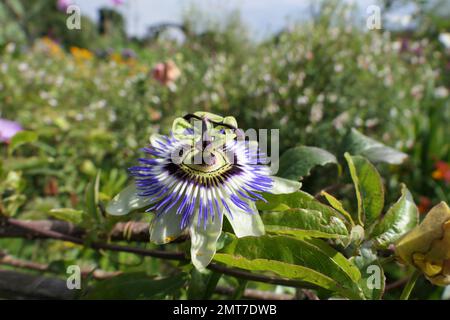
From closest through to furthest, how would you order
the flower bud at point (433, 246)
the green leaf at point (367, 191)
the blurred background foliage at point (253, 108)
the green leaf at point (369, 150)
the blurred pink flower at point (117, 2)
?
the flower bud at point (433, 246), the green leaf at point (367, 191), the green leaf at point (369, 150), the blurred background foliage at point (253, 108), the blurred pink flower at point (117, 2)

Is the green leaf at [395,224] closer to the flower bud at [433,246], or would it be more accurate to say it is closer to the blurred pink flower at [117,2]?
the flower bud at [433,246]

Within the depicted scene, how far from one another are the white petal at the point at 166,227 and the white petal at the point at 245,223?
0.05 meters

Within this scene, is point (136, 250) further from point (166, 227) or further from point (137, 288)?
point (166, 227)

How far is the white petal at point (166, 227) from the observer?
42 centimetres

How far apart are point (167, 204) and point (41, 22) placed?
1027cm

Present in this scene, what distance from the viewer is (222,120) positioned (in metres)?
0.47

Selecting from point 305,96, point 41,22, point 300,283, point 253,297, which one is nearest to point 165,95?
point 305,96

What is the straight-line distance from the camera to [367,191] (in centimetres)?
50

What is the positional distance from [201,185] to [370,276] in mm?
191

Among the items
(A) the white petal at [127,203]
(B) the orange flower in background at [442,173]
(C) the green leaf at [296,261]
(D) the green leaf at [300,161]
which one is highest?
(D) the green leaf at [300,161]

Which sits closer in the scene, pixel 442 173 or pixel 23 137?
pixel 23 137

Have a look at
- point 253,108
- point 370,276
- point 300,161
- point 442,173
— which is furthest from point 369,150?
point 253,108

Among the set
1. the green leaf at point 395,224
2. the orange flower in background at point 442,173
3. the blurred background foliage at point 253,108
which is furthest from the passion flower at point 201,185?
the orange flower in background at point 442,173
